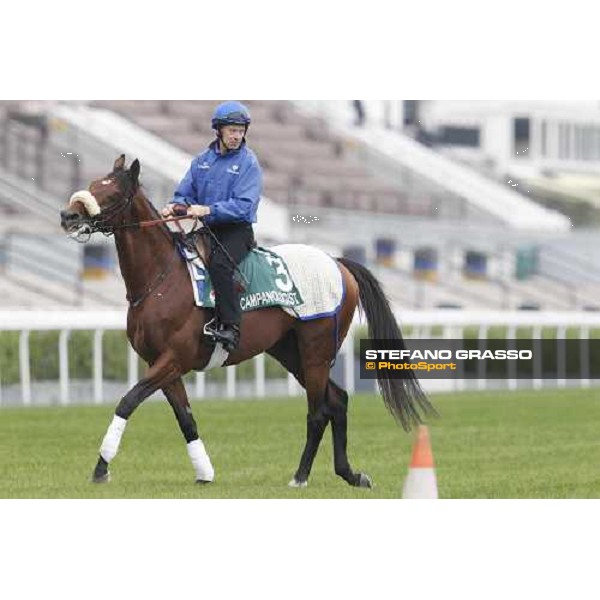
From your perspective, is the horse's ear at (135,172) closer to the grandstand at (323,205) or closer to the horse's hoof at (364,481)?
the grandstand at (323,205)

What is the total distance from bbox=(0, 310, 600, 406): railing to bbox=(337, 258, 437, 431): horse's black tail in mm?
112

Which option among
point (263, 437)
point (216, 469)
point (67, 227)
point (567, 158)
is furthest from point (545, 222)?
point (67, 227)

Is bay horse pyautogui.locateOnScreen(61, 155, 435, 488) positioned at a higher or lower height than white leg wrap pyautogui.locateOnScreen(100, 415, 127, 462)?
higher

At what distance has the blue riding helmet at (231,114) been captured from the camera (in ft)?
27.9

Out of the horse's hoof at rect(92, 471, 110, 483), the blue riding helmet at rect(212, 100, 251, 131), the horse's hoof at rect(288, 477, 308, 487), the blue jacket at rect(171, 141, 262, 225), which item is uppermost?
the blue riding helmet at rect(212, 100, 251, 131)

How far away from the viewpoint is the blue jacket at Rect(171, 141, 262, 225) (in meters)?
8.59

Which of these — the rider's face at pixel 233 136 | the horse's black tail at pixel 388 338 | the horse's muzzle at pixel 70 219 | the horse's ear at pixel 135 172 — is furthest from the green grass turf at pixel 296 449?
the rider's face at pixel 233 136

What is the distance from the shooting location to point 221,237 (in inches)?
344

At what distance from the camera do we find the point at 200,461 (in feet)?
28.9

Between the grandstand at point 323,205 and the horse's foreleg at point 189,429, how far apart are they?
141cm

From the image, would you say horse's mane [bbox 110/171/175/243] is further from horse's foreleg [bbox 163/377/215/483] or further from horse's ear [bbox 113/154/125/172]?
horse's foreleg [bbox 163/377/215/483]

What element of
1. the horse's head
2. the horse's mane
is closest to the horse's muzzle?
the horse's head

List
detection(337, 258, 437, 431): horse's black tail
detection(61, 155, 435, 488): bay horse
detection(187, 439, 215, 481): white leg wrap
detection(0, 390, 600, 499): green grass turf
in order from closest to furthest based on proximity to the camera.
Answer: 1. detection(61, 155, 435, 488): bay horse
2. detection(0, 390, 600, 499): green grass turf
3. detection(187, 439, 215, 481): white leg wrap
4. detection(337, 258, 437, 431): horse's black tail

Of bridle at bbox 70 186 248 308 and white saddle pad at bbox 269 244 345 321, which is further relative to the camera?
white saddle pad at bbox 269 244 345 321
